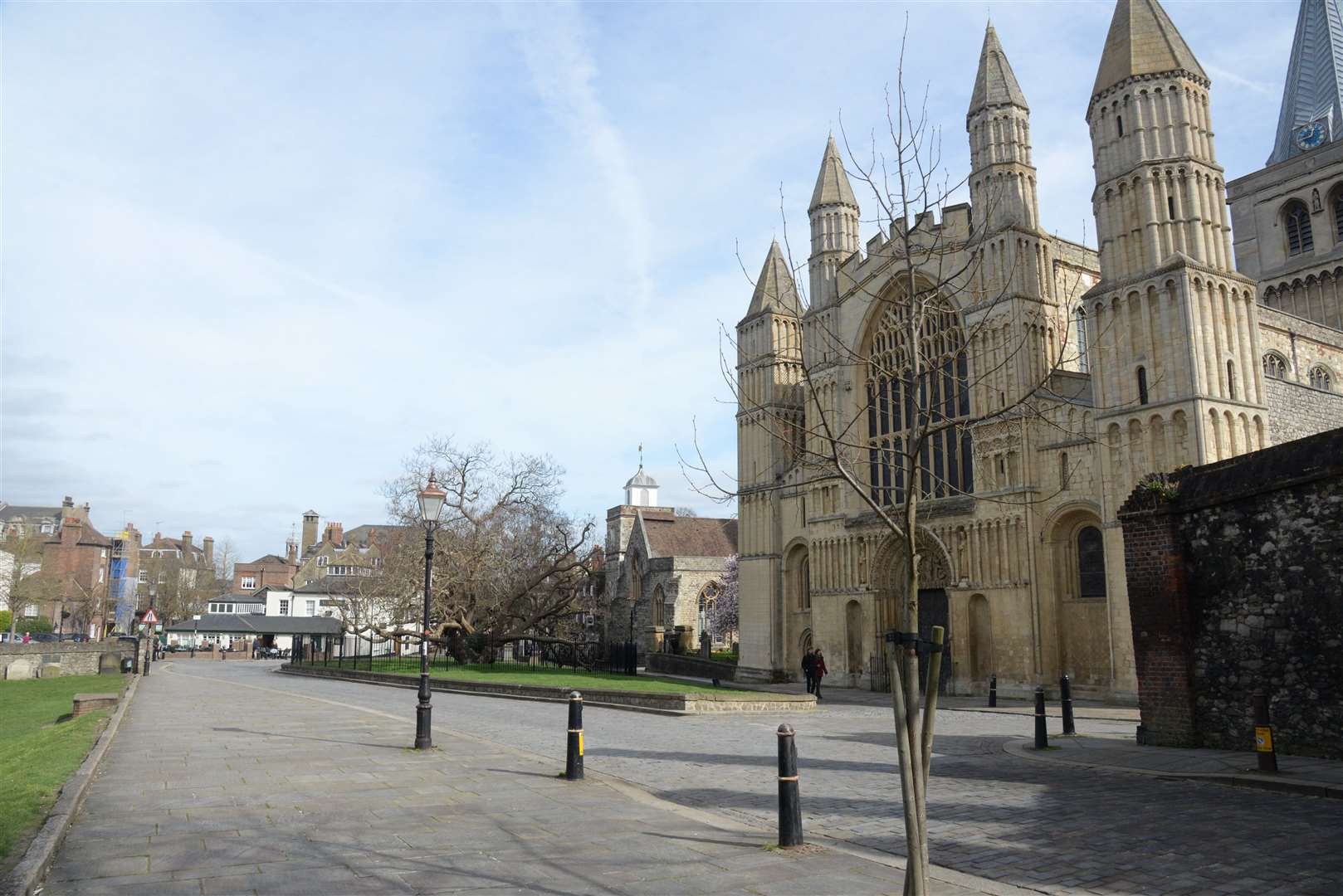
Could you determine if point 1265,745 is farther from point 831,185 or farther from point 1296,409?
point 831,185

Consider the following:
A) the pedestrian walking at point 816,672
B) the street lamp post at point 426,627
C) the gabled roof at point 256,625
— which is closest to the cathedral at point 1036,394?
the pedestrian walking at point 816,672

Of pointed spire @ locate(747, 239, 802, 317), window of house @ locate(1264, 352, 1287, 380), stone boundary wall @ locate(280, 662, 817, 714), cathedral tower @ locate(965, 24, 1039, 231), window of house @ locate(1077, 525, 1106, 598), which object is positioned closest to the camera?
stone boundary wall @ locate(280, 662, 817, 714)

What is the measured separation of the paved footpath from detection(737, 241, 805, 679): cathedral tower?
25470 mm

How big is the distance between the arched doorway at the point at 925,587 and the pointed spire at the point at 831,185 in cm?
1516

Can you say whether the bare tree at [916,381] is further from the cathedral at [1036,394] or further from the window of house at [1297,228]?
the window of house at [1297,228]

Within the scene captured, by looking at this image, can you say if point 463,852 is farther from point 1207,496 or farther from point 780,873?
point 1207,496

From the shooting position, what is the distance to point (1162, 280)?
24.4m

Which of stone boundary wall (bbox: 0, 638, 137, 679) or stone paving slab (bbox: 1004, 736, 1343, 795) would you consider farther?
stone boundary wall (bbox: 0, 638, 137, 679)

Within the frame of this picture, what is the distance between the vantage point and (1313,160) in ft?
151

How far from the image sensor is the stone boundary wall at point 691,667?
3847 cm

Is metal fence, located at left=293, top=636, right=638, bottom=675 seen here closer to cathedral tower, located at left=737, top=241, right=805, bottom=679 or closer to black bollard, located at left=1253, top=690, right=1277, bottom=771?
cathedral tower, located at left=737, top=241, right=805, bottom=679

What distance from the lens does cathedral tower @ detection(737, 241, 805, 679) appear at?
124 feet

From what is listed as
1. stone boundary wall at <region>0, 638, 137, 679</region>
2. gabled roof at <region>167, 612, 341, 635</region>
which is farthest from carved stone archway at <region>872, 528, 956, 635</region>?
gabled roof at <region>167, 612, 341, 635</region>

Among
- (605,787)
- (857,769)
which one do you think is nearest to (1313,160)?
(857,769)
